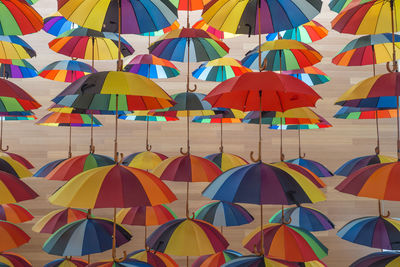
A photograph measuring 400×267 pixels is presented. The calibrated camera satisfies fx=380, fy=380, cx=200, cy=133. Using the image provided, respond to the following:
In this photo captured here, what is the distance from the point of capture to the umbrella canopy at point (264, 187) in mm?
1297

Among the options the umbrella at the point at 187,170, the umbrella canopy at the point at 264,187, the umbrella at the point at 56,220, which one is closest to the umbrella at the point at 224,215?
the umbrella at the point at 187,170

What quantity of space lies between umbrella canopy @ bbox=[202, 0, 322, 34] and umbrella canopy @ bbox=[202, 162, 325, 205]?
72 cm

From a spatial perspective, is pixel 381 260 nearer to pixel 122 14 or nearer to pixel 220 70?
pixel 122 14

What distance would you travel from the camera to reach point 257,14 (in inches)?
71.7

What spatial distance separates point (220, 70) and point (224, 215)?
1.05 m

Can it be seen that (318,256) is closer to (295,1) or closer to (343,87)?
(295,1)

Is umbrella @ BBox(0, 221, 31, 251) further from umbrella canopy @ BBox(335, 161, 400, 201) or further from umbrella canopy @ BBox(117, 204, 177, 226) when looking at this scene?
umbrella canopy @ BBox(335, 161, 400, 201)

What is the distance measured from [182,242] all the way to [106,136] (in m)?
2.72

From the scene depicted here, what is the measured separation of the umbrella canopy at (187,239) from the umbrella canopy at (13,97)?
88 centimetres

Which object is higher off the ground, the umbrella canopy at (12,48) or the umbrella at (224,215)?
the umbrella canopy at (12,48)

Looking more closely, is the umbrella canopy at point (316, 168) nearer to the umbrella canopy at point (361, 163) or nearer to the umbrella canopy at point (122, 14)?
the umbrella canopy at point (361, 163)

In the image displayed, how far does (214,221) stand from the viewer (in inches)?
87.7

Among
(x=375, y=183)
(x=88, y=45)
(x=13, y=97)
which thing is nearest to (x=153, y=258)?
(x=13, y=97)

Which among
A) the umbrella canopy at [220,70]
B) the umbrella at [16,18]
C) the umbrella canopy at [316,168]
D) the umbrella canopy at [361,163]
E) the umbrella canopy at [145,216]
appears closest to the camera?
the umbrella at [16,18]
